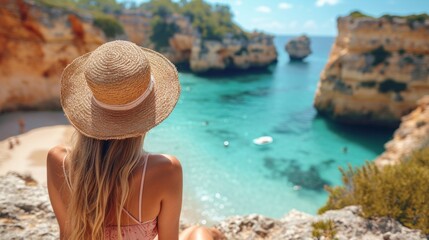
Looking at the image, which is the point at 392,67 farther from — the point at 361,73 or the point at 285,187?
the point at 285,187

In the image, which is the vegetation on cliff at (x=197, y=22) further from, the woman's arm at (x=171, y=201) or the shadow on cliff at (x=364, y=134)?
the woman's arm at (x=171, y=201)

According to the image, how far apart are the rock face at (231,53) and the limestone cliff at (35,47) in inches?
952

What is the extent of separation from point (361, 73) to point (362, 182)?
20.1 meters

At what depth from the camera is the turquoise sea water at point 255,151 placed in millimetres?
13289

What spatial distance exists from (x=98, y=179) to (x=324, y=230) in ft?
9.42

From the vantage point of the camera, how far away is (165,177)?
1925mm

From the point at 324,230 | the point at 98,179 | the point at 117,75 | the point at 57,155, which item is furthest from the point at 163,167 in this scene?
the point at 324,230

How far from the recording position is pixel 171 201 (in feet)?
6.68

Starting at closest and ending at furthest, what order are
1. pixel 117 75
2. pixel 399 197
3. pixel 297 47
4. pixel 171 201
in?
pixel 117 75 → pixel 171 201 → pixel 399 197 → pixel 297 47

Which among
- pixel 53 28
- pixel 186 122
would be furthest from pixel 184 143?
pixel 53 28

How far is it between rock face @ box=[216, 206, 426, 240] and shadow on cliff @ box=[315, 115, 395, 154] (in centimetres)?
1792

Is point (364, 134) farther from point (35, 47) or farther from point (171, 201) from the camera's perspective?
point (35, 47)

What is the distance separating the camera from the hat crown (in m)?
1.77

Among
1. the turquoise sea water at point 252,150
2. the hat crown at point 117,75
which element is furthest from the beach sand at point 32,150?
the hat crown at point 117,75
